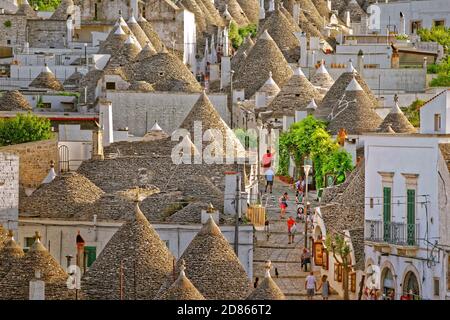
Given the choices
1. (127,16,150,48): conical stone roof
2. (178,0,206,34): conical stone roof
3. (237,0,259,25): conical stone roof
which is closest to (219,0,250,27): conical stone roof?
(237,0,259,25): conical stone roof

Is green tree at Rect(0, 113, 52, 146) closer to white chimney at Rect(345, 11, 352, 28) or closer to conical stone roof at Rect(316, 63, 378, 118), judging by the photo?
conical stone roof at Rect(316, 63, 378, 118)

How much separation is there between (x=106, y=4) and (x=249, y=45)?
9.66 m

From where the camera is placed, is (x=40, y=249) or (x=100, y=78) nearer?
(x=40, y=249)

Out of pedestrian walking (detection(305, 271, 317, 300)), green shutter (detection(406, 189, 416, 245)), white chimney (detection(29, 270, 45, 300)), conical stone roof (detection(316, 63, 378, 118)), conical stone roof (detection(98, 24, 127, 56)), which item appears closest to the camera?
white chimney (detection(29, 270, 45, 300))

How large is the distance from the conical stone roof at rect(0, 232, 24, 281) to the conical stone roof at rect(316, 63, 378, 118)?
26.2 meters

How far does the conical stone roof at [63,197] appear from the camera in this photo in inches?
2736

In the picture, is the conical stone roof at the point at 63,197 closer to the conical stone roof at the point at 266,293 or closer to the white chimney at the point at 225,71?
the conical stone roof at the point at 266,293

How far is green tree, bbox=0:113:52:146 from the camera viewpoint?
82938 millimetres

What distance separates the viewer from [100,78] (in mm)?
96188

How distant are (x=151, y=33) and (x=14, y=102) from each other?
49.4 feet

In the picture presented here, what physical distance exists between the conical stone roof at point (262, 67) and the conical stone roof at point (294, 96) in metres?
3.32
